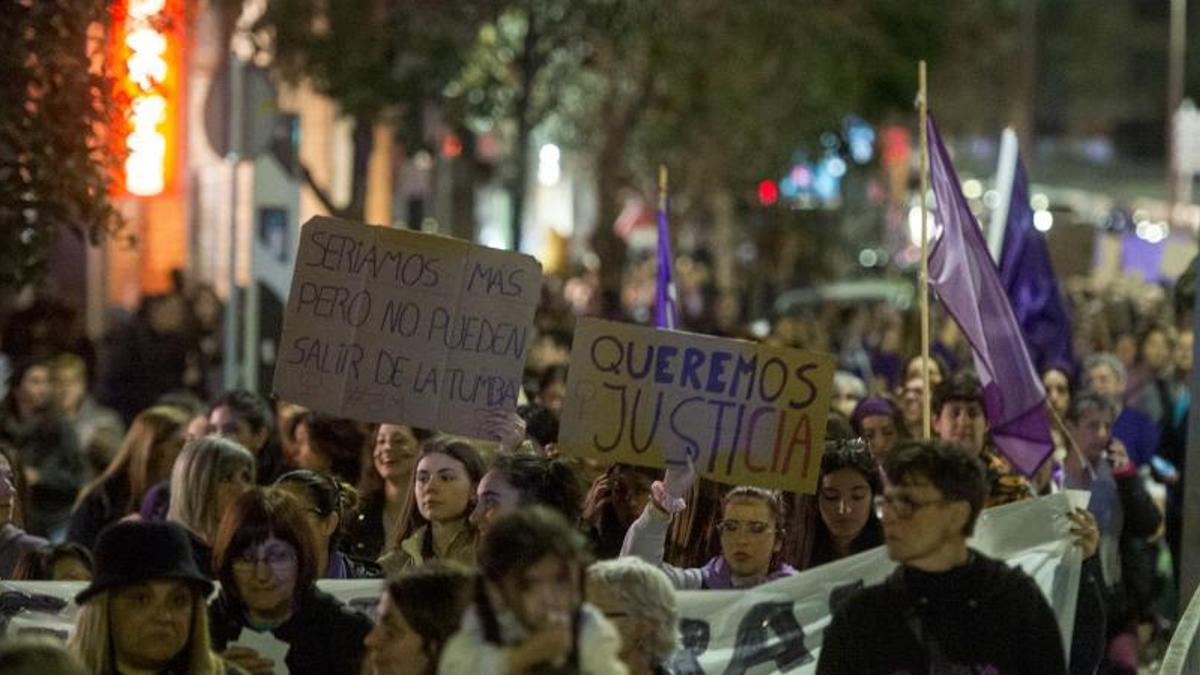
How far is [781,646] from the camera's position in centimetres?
837

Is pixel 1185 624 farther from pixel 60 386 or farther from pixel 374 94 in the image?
pixel 374 94

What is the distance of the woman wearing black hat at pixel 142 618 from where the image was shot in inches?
278

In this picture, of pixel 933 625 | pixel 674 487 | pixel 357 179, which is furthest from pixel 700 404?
pixel 357 179

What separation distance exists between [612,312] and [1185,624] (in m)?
18.0

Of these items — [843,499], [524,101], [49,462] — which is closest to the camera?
[843,499]

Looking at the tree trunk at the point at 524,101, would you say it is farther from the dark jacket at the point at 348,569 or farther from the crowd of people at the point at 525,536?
the dark jacket at the point at 348,569

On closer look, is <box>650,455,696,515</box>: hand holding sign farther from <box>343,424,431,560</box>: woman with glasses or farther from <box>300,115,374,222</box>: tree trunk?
<box>300,115,374,222</box>: tree trunk

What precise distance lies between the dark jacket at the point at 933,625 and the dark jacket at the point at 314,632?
134 centimetres

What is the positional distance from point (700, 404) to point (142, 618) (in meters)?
2.34

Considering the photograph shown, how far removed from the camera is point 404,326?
32.6ft

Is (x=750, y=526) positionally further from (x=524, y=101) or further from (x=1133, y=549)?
(x=524, y=101)

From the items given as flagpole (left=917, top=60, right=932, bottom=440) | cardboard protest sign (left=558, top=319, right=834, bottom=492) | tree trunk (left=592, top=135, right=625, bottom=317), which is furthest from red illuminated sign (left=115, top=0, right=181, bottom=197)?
tree trunk (left=592, top=135, right=625, bottom=317)

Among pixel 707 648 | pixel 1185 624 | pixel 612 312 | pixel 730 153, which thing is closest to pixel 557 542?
pixel 707 648

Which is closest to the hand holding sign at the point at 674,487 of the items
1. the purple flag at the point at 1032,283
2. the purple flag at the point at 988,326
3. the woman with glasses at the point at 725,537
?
the woman with glasses at the point at 725,537
